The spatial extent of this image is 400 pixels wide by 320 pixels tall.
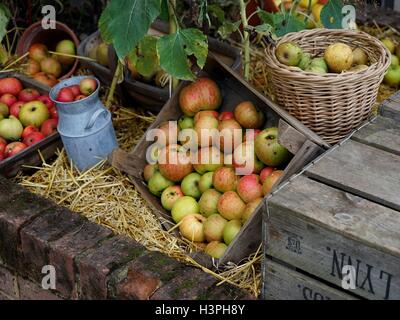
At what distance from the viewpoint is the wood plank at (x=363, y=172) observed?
2277 millimetres

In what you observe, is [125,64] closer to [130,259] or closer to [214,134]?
[214,134]

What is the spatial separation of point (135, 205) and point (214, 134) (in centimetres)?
46

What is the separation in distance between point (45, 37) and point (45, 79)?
43 centimetres

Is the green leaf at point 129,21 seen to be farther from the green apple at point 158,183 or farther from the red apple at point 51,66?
the red apple at point 51,66

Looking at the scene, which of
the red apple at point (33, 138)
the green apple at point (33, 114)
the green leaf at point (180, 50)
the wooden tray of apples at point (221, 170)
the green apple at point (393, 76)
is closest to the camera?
the wooden tray of apples at point (221, 170)

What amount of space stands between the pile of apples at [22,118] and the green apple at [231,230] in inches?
44.8

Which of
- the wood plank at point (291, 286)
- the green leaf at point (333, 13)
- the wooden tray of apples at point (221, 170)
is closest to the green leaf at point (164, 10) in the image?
the wooden tray of apples at point (221, 170)

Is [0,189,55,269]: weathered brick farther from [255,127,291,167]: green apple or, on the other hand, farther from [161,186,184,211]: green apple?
[255,127,291,167]: green apple

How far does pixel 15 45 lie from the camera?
454 centimetres

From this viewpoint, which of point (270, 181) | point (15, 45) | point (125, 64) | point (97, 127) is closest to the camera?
point (270, 181)

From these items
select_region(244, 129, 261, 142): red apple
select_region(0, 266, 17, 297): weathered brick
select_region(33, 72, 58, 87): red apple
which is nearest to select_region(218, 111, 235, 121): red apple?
select_region(244, 129, 261, 142): red apple

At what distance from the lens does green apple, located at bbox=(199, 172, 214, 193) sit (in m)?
3.03

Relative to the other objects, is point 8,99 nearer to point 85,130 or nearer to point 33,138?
point 33,138
